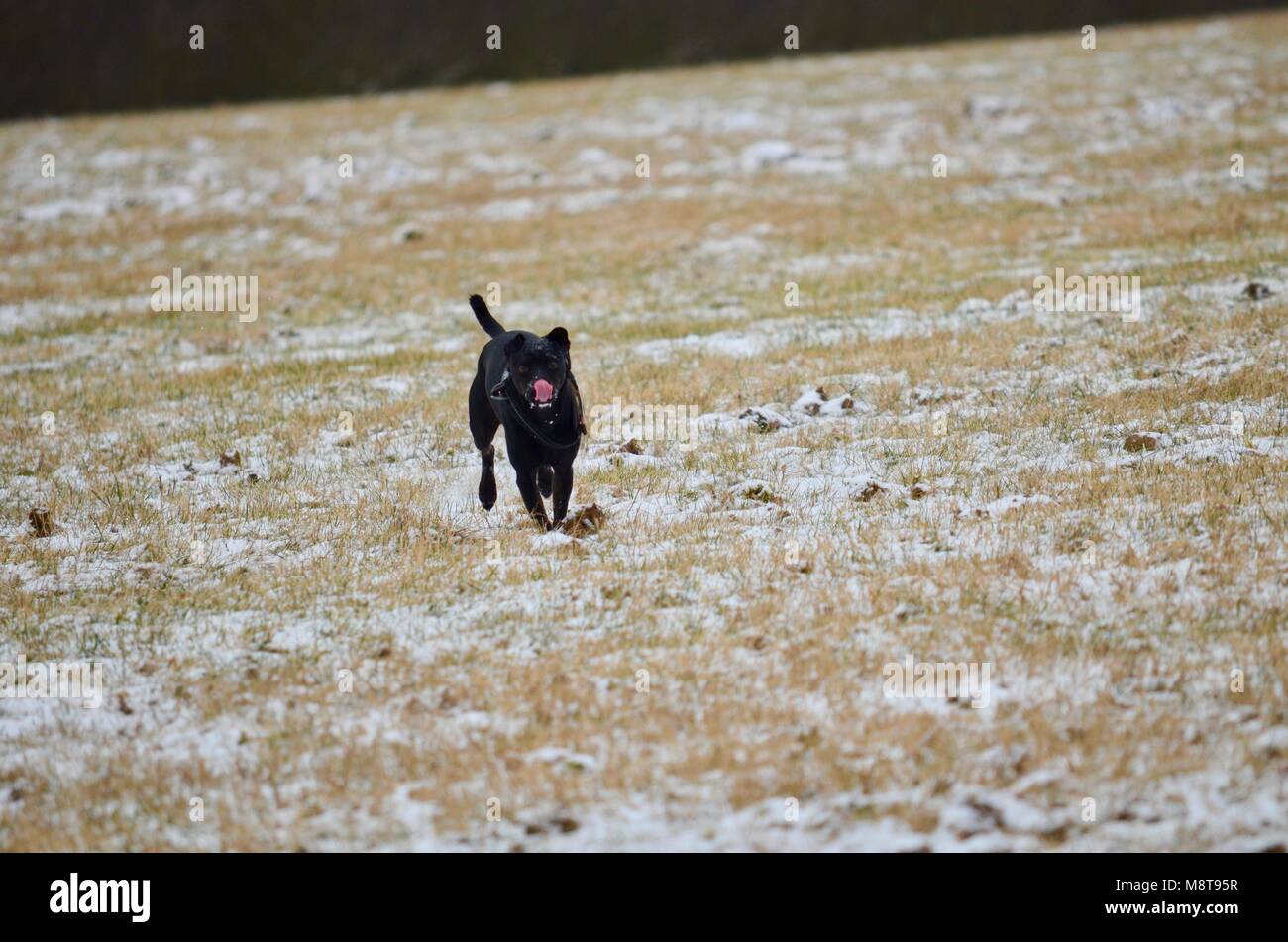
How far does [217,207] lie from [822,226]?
13922 mm

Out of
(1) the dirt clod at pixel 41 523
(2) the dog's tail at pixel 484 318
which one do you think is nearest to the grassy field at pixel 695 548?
(1) the dirt clod at pixel 41 523

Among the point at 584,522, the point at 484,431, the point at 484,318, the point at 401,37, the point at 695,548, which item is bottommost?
the point at 695,548

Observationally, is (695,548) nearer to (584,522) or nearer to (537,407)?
(584,522)

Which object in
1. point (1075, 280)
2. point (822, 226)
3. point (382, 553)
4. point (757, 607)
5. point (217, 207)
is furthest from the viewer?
point (217, 207)

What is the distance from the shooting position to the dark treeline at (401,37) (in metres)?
41.2

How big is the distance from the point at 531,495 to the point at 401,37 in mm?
40120

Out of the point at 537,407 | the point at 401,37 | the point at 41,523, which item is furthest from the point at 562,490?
the point at 401,37

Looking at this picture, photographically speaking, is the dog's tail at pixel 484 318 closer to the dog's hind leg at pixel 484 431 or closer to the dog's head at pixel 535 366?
the dog's hind leg at pixel 484 431

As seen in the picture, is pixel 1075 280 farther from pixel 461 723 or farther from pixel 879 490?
pixel 461 723

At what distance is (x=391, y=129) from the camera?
32.1 m

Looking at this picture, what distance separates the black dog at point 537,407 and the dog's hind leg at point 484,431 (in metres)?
0.21

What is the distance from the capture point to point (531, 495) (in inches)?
318
